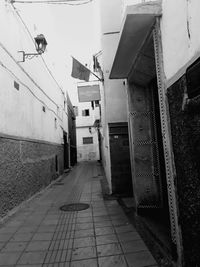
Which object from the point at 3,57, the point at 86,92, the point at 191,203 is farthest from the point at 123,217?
the point at 86,92

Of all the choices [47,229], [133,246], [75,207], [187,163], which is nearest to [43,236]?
[47,229]

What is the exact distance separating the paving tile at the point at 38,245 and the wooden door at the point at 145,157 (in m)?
2.27

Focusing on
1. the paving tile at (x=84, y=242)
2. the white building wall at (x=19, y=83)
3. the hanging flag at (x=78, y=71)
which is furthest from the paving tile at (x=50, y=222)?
the hanging flag at (x=78, y=71)

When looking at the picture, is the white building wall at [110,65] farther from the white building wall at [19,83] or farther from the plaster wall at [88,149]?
the plaster wall at [88,149]

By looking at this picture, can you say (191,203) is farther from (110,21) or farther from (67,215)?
(110,21)

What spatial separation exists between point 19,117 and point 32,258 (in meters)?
4.19

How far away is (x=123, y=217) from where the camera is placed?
501 cm

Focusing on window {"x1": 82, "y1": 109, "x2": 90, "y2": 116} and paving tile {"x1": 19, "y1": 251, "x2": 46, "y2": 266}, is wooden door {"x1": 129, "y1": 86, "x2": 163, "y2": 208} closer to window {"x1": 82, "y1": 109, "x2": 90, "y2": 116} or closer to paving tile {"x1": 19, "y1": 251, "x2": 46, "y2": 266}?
paving tile {"x1": 19, "y1": 251, "x2": 46, "y2": 266}

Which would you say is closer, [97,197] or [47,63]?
[97,197]

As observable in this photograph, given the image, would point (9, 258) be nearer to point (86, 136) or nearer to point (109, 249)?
point (109, 249)

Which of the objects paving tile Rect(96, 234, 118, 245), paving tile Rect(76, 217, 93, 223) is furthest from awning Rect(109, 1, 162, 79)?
paving tile Rect(76, 217, 93, 223)

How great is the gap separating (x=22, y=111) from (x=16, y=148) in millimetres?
1339

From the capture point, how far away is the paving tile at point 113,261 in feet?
→ 9.86

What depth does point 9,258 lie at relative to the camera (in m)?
3.33
